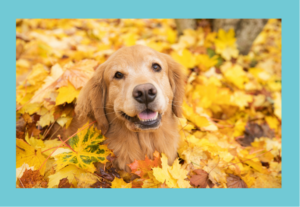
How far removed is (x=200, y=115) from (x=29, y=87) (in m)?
2.91

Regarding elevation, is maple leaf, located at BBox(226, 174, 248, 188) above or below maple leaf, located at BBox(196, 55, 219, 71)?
below

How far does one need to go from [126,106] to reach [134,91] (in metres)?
0.22

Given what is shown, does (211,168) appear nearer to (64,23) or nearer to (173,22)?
(173,22)

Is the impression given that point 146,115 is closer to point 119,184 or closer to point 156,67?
point 156,67

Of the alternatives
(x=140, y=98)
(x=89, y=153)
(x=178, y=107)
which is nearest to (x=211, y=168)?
(x=178, y=107)

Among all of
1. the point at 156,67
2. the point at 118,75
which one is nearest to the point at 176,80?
the point at 156,67

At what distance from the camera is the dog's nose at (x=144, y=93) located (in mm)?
2367

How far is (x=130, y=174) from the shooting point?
9.26 feet

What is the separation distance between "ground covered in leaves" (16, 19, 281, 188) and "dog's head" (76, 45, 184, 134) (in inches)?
11.9

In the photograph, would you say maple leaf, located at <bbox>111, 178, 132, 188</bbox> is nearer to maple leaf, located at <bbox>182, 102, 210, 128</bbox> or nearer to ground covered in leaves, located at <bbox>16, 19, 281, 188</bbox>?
ground covered in leaves, located at <bbox>16, 19, 281, 188</bbox>

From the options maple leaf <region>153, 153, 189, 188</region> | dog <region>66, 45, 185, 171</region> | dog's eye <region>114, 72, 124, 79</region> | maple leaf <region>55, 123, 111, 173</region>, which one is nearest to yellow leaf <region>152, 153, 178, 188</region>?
maple leaf <region>153, 153, 189, 188</region>

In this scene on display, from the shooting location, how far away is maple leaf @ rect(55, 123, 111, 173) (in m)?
2.66

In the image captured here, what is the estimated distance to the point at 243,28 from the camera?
5242 millimetres

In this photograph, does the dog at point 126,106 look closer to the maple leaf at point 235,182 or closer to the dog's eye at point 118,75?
the dog's eye at point 118,75
